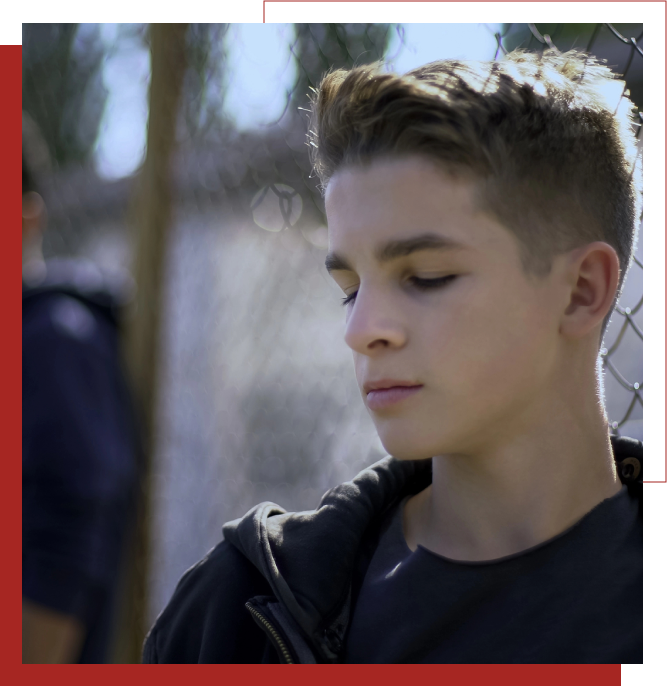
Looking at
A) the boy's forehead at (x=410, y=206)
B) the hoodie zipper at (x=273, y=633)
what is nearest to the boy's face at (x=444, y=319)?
the boy's forehead at (x=410, y=206)

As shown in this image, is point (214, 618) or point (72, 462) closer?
point (214, 618)

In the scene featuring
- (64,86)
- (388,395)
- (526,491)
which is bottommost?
(526,491)

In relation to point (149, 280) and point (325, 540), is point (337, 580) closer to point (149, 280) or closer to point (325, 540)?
point (325, 540)

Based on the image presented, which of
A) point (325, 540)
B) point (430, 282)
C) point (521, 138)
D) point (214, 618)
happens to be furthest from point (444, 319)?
point (214, 618)

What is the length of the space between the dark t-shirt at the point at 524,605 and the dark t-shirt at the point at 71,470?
63 centimetres

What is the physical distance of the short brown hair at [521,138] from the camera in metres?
0.88

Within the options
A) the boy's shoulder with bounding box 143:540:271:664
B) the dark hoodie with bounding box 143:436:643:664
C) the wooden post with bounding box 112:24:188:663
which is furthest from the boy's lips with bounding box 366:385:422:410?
the wooden post with bounding box 112:24:188:663

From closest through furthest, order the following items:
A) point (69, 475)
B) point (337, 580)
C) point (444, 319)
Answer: point (444, 319), point (337, 580), point (69, 475)

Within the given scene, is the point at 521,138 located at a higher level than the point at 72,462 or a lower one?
higher

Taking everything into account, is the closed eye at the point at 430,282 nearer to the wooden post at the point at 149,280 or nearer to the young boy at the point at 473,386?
the young boy at the point at 473,386

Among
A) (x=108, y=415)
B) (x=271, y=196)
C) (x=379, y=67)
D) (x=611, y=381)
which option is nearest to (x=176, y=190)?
(x=271, y=196)

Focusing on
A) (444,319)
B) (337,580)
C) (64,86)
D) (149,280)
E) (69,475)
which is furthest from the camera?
(64,86)

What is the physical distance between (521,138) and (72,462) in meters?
1.00

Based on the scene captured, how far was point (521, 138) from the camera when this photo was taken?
904 millimetres
